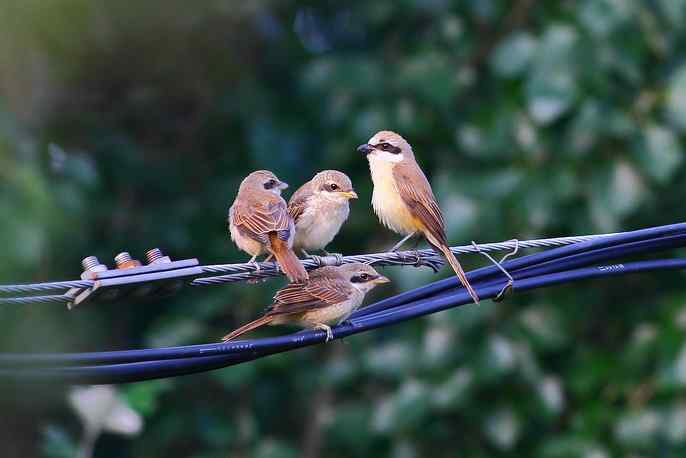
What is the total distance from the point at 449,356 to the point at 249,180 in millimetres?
2274

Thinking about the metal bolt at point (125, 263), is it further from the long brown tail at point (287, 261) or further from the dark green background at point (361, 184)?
the dark green background at point (361, 184)

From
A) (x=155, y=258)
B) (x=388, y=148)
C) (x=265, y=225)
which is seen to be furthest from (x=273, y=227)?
(x=388, y=148)

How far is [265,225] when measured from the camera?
5.88 meters

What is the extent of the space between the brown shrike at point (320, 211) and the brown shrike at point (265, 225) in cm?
18

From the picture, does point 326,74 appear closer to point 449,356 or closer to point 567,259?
point 449,356

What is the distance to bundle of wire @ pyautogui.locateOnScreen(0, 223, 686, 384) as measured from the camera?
409 centimetres

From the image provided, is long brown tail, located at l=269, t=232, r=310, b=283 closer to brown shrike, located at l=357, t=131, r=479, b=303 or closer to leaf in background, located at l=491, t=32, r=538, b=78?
brown shrike, located at l=357, t=131, r=479, b=303

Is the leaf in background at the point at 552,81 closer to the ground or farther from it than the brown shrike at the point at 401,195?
farther from it

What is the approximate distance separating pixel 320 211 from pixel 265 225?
0.79 meters

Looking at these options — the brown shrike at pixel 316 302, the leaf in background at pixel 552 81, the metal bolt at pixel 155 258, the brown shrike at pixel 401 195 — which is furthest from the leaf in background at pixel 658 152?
the metal bolt at pixel 155 258

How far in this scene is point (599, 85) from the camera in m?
8.02

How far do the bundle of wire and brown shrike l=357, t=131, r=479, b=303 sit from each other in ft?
4.14

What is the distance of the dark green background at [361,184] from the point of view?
26.3 feet

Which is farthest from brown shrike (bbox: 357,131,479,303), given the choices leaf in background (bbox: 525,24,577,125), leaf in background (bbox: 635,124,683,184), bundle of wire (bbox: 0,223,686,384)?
leaf in background (bbox: 635,124,683,184)
